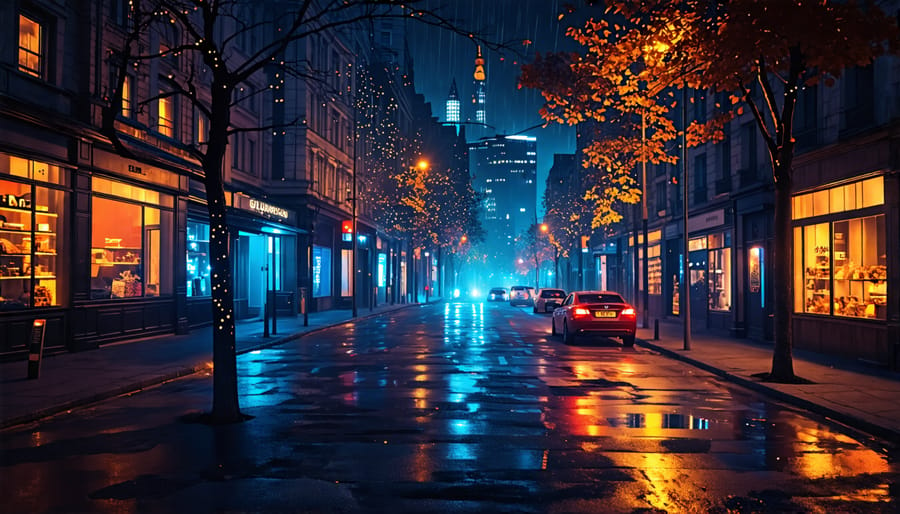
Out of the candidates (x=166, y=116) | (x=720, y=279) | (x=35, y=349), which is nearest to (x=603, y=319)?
(x=720, y=279)

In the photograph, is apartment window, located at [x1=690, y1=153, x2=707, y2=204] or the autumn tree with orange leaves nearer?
the autumn tree with orange leaves

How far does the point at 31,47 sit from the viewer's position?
1855 cm

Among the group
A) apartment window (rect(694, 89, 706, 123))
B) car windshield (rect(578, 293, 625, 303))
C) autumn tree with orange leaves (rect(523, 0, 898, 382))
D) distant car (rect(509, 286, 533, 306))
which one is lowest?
distant car (rect(509, 286, 533, 306))

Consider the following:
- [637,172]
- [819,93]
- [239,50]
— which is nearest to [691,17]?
[819,93]

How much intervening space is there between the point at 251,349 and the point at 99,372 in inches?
232

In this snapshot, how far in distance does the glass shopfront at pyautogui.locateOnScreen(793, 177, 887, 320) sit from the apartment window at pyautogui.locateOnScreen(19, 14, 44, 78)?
19.1 metres

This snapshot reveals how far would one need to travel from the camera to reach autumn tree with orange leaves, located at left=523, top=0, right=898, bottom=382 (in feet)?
40.8

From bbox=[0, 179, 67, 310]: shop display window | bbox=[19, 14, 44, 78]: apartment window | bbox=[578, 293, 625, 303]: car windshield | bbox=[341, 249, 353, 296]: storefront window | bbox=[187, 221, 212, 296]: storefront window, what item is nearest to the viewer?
bbox=[0, 179, 67, 310]: shop display window

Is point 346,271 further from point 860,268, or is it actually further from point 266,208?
point 860,268

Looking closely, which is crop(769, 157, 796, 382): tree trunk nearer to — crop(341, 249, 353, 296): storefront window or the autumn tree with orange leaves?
the autumn tree with orange leaves

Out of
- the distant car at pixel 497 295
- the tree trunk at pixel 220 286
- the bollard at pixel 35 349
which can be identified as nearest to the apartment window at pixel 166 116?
the bollard at pixel 35 349

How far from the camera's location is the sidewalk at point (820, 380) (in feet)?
34.7

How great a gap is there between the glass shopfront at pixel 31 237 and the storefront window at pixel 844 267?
1880 cm

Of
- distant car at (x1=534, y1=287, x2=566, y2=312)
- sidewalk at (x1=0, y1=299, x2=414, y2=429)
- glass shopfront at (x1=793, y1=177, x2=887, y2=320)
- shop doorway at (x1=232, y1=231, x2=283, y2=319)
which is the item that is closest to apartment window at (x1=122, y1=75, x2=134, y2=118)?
sidewalk at (x1=0, y1=299, x2=414, y2=429)
